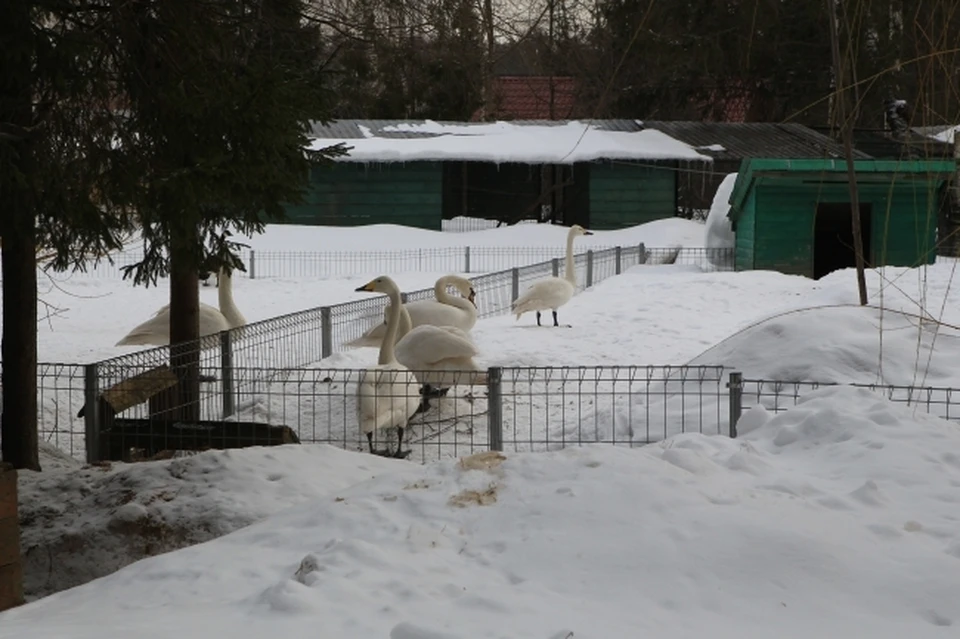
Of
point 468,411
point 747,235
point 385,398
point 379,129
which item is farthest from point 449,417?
point 379,129

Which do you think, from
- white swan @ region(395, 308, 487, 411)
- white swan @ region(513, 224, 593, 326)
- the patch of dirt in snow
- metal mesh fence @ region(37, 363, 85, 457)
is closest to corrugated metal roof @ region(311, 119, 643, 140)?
white swan @ region(513, 224, 593, 326)

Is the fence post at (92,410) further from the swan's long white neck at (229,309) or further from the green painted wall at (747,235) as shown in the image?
the green painted wall at (747,235)

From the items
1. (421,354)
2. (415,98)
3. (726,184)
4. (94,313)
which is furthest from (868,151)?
(421,354)

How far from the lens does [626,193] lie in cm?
3541

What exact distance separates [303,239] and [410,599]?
27584 mm

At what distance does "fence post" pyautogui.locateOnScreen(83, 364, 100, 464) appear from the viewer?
8047 mm

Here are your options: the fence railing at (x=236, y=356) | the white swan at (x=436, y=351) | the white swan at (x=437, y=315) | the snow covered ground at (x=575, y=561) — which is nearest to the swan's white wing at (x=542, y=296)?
the fence railing at (x=236, y=356)

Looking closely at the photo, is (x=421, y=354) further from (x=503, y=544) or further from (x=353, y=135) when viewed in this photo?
(x=353, y=135)

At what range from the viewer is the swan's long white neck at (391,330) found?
10.5m

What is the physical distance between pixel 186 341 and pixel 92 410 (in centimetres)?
191

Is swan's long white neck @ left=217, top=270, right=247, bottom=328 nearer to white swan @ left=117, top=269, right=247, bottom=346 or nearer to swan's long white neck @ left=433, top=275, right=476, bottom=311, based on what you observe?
white swan @ left=117, top=269, right=247, bottom=346

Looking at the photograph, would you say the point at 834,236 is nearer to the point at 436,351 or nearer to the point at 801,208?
the point at 801,208

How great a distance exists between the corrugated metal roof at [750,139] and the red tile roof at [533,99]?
28.8 feet

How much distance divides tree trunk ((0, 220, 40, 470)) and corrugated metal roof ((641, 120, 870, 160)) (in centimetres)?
2910
